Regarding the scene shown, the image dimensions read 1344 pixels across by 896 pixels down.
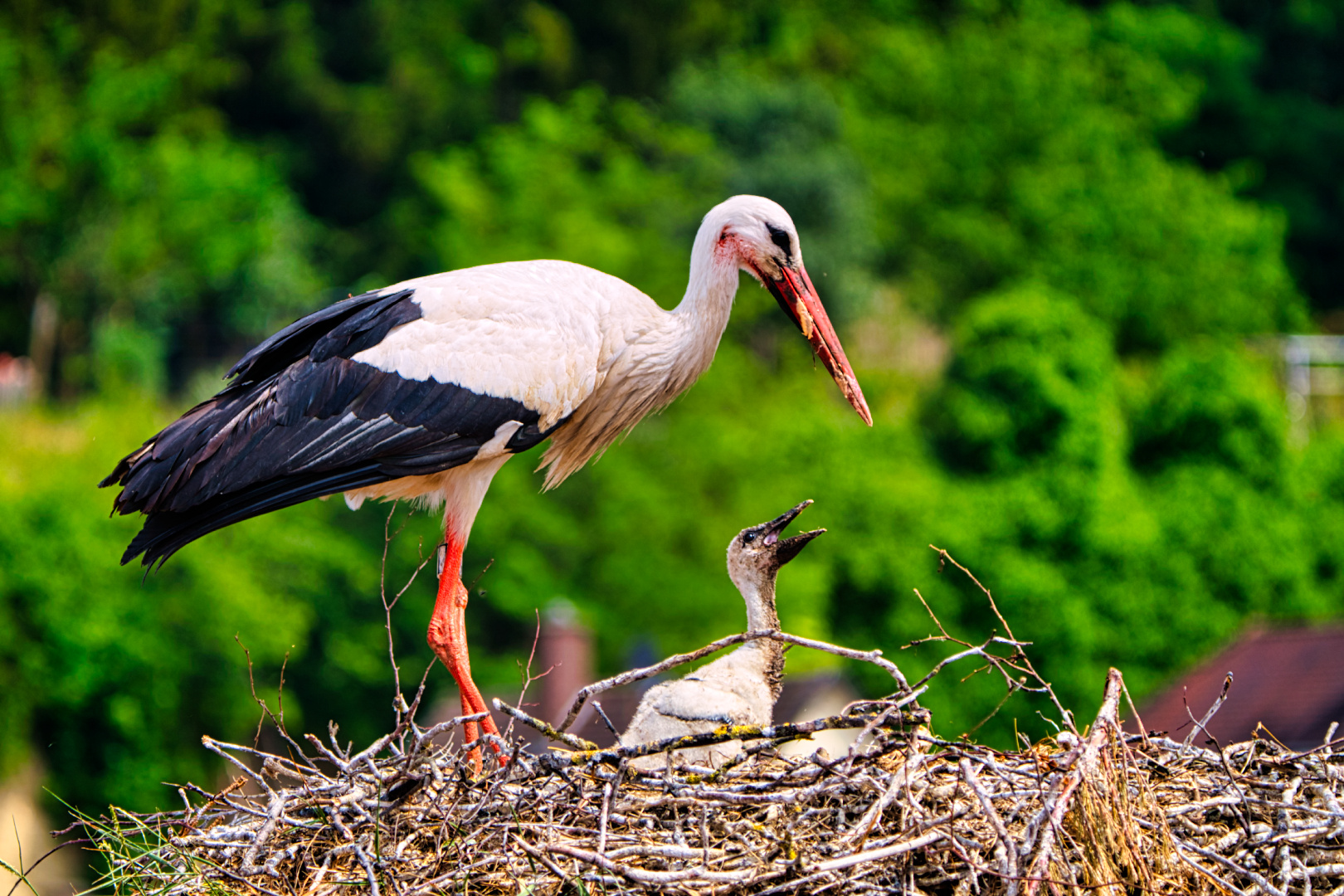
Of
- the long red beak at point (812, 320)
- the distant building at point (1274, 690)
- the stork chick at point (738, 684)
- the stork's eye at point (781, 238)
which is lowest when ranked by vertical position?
the distant building at point (1274, 690)

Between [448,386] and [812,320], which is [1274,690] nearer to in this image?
[812,320]

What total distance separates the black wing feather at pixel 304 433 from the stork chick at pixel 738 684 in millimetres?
900

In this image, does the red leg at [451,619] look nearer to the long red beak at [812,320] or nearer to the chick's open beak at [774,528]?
the chick's open beak at [774,528]

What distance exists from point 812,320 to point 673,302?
24.4 meters

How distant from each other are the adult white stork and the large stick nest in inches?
41.1

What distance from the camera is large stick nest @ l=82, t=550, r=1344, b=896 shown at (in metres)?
4.21

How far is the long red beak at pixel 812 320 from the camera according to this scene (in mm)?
6031

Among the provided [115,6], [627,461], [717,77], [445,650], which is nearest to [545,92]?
[717,77]

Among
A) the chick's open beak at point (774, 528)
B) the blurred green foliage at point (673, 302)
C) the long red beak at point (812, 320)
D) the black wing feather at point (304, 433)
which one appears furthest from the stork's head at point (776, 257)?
the blurred green foliage at point (673, 302)

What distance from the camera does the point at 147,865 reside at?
470 cm

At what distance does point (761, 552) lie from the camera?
228 inches

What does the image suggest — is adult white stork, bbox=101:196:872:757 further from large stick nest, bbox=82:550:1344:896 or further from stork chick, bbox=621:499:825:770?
large stick nest, bbox=82:550:1344:896

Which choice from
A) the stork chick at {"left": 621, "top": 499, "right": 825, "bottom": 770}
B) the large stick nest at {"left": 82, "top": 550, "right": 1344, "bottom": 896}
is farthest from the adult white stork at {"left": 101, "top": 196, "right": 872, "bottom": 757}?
the large stick nest at {"left": 82, "top": 550, "right": 1344, "bottom": 896}

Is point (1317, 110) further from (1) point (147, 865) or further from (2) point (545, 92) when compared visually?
(1) point (147, 865)
